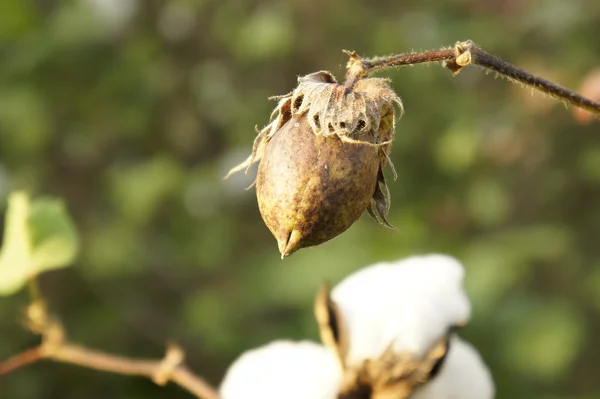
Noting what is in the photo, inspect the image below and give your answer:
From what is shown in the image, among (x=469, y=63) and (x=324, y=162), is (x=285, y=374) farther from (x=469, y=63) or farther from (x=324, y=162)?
(x=469, y=63)

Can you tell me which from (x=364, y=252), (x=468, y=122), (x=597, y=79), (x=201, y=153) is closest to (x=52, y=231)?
(x=597, y=79)

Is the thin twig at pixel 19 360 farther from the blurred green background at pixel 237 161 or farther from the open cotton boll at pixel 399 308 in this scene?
the blurred green background at pixel 237 161

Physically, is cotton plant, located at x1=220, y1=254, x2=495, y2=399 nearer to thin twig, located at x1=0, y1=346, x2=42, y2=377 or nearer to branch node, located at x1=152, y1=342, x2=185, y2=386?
branch node, located at x1=152, y1=342, x2=185, y2=386

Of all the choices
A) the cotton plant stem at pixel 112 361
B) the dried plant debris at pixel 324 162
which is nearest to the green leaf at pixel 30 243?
the cotton plant stem at pixel 112 361

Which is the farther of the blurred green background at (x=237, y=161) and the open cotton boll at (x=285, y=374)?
Result: the blurred green background at (x=237, y=161)

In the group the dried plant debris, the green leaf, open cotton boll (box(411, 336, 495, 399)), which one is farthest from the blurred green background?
the dried plant debris

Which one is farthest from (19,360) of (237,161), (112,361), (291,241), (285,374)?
(237,161)
